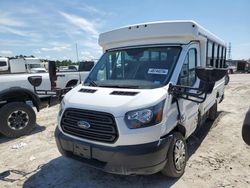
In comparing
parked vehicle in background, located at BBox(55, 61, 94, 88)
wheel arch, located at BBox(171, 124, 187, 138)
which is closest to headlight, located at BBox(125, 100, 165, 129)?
wheel arch, located at BBox(171, 124, 187, 138)

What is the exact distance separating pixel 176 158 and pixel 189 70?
63.4 inches

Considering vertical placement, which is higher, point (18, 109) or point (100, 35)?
point (100, 35)

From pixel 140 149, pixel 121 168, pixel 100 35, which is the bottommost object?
pixel 121 168

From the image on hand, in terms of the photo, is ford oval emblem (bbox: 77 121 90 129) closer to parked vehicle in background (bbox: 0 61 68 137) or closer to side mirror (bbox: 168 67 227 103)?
side mirror (bbox: 168 67 227 103)

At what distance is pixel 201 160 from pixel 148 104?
81.9 inches

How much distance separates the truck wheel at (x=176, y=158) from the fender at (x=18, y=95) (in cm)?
435

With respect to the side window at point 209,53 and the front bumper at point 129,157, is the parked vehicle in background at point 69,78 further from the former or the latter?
the front bumper at point 129,157

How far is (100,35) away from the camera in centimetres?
515

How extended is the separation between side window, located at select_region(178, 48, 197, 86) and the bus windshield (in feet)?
0.85

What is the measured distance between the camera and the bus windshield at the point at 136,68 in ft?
12.9

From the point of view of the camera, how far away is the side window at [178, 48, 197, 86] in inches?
163

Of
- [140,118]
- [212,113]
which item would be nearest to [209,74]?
[140,118]

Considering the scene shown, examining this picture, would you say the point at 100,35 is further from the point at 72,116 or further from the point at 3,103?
the point at 3,103

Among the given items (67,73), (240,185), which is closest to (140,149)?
(240,185)
